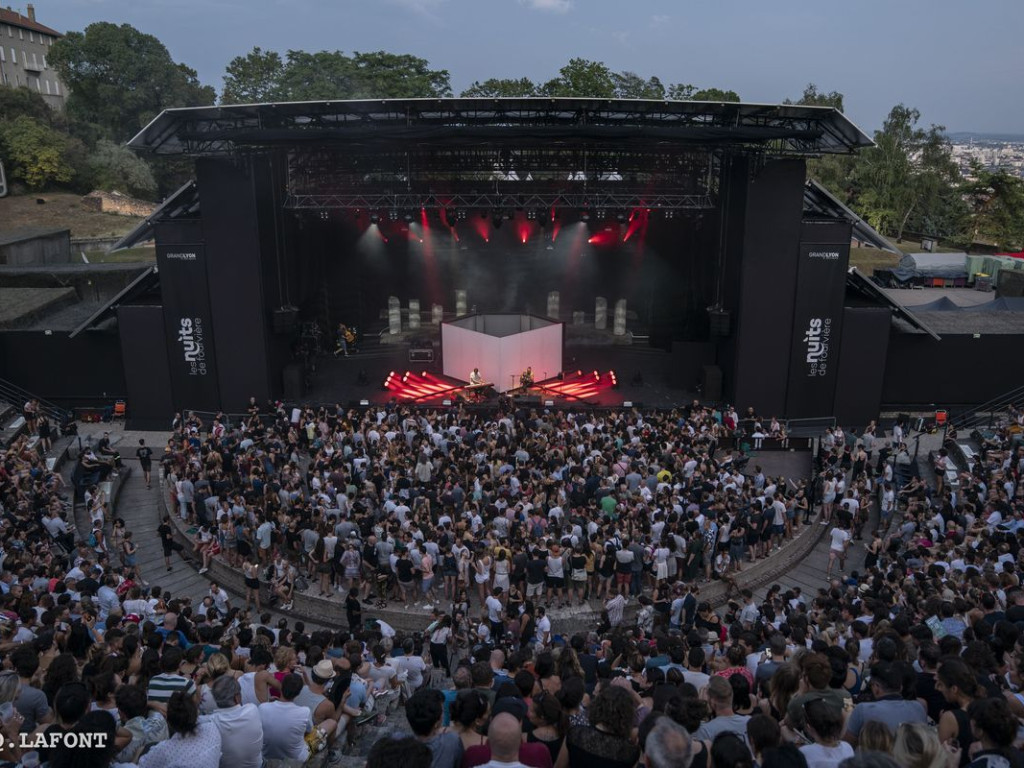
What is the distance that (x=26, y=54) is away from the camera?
52.7 meters

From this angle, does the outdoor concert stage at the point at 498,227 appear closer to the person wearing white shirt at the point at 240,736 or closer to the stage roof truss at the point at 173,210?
the stage roof truss at the point at 173,210

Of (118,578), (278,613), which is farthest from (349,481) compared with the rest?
(118,578)

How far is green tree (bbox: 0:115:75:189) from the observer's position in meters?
38.2

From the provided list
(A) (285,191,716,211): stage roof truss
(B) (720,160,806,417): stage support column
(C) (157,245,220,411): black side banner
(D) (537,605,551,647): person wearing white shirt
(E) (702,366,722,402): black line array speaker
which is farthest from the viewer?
(E) (702,366,722,402): black line array speaker

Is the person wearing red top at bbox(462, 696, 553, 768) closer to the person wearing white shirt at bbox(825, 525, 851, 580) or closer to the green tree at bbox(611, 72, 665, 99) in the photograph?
the person wearing white shirt at bbox(825, 525, 851, 580)

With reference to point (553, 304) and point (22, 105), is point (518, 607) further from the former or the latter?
point (22, 105)

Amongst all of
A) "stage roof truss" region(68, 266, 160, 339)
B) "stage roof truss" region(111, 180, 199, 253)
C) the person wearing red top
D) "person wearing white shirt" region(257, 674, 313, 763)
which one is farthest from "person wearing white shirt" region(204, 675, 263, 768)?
"stage roof truss" region(68, 266, 160, 339)

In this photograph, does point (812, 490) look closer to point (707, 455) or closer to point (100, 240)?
point (707, 455)

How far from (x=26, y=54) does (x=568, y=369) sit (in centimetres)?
4915

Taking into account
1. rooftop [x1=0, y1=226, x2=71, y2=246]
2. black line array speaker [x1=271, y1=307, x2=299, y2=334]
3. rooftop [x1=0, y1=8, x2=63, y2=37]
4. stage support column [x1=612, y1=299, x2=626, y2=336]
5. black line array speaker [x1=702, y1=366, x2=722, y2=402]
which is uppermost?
rooftop [x1=0, y1=8, x2=63, y2=37]

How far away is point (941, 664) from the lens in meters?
5.00

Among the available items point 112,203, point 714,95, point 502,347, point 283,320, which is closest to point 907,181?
point 714,95

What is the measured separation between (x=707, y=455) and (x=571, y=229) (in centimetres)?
1402

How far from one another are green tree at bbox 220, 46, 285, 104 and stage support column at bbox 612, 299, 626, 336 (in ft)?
113
